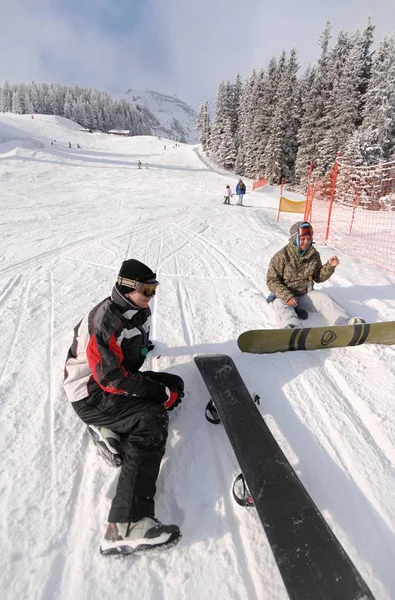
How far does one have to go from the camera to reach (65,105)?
80.0 meters

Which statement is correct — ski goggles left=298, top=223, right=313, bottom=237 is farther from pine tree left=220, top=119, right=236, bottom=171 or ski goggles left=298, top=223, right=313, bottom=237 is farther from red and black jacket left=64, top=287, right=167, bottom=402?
pine tree left=220, top=119, right=236, bottom=171

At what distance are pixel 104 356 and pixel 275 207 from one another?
657 inches

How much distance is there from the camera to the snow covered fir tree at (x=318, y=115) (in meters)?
22.6

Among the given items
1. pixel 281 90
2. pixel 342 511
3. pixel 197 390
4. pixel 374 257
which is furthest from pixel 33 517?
pixel 281 90

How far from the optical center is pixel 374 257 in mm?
7742

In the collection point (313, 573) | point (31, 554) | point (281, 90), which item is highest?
point (281, 90)


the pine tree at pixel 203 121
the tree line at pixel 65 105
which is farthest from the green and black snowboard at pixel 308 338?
the tree line at pixel 65 105

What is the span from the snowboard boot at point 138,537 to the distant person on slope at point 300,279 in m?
2.83

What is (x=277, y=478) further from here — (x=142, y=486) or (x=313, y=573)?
(x=142, y=486)

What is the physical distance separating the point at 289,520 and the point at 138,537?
2.90 feet

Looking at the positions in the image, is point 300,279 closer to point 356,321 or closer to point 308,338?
point 356,321

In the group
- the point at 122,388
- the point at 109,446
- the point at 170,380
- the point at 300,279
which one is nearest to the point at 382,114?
the point at 300,279

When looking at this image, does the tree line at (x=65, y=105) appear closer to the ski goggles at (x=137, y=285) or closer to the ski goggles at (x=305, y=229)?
the ski goggles at (x=305, y=229)

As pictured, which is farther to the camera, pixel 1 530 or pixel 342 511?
pixel 342 511
